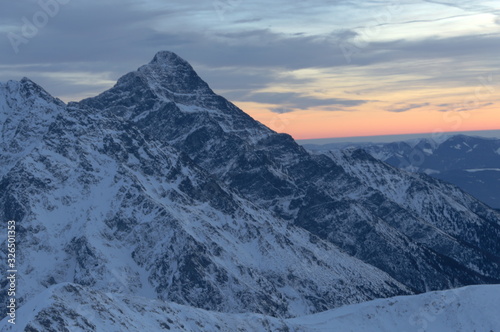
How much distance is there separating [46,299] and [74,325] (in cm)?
1004

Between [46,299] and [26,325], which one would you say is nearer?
[26,325]

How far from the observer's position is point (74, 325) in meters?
188

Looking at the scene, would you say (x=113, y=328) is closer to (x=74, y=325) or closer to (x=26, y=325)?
(x=74, y=325)

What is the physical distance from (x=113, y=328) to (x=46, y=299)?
1729 cm

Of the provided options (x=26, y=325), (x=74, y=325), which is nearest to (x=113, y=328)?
(x=74, y=325)

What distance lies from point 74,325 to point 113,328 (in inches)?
438

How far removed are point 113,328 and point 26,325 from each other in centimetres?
2402

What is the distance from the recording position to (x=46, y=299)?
191875mm

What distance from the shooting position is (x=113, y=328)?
641ft

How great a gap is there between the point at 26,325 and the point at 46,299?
1420 centimetres

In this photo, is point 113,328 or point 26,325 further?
point 113,328
